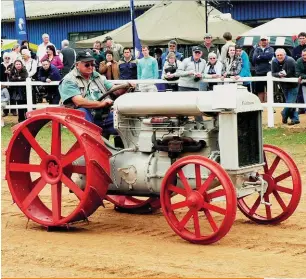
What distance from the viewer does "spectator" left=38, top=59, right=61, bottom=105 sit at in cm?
2011

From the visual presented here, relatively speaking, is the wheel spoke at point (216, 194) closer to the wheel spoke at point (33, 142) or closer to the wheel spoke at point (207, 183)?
the wheel spoke at point (207, 183)

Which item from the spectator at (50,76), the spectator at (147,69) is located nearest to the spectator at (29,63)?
the spectator at (50,76)

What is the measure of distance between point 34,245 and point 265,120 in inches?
443

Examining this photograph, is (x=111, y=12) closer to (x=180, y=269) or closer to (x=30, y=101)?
(x=30, y=101)

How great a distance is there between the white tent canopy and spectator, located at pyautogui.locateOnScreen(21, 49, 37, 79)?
5.72 m

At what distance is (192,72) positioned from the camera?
15.9 m

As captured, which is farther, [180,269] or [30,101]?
[30,101]

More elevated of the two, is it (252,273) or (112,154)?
(112,154)

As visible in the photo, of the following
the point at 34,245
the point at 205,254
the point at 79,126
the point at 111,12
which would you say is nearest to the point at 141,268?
the point at 205,254

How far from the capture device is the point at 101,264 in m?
7.27

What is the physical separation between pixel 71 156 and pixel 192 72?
7329mm

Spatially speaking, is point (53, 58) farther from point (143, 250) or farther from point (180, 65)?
point (143, 250)

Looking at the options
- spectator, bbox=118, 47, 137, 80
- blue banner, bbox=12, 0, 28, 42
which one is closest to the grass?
spectator, bbox=118, 47, 137, 80

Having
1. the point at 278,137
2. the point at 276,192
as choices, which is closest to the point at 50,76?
the point at 278,137
